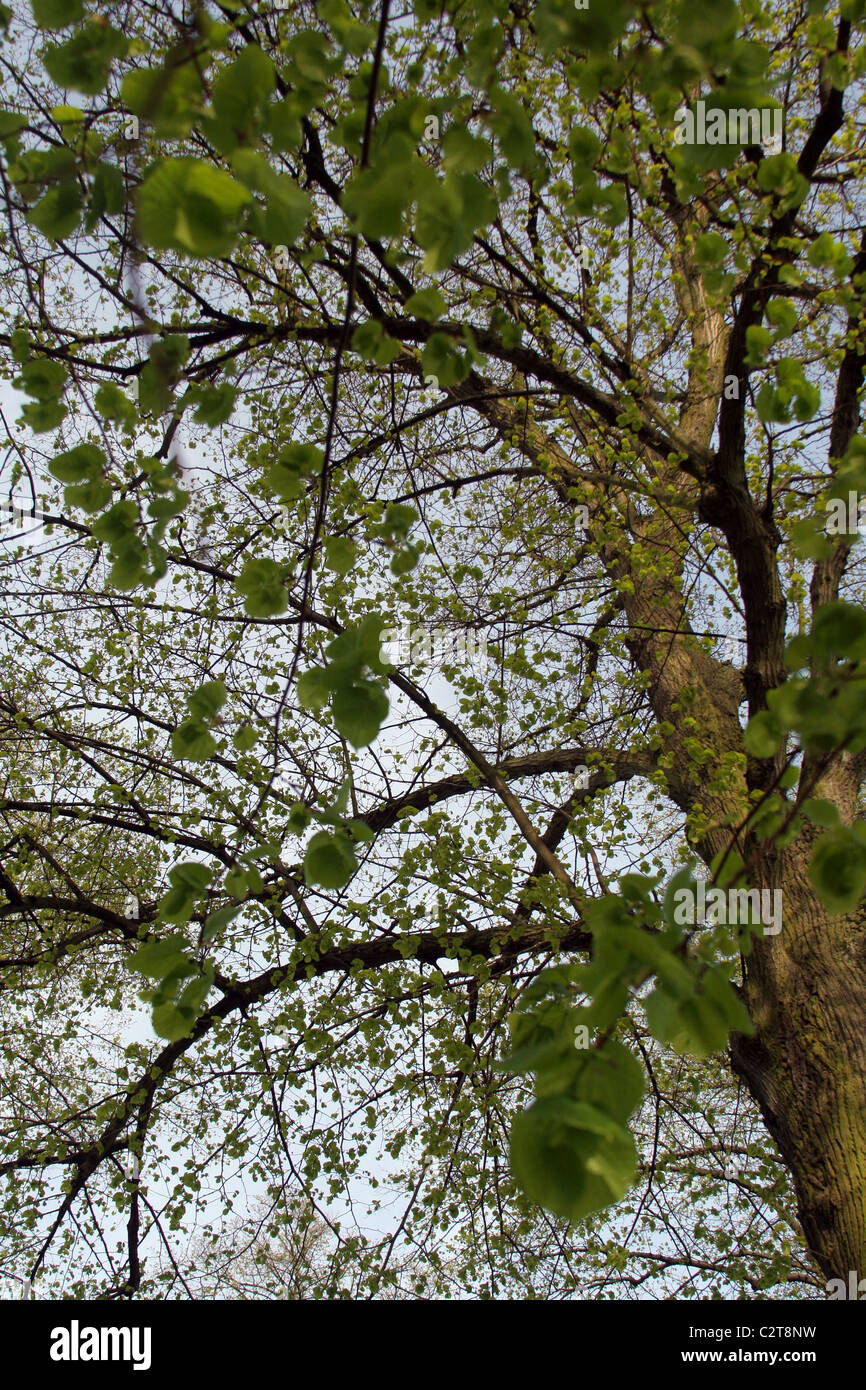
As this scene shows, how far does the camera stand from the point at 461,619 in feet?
13.8

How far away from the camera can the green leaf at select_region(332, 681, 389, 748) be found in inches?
51.9

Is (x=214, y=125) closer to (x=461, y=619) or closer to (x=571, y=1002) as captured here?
(x=571, y=1002)

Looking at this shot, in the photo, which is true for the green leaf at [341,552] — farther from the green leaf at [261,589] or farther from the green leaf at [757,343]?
the green leaf at [757,343]

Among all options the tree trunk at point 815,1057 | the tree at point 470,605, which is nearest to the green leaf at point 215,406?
the tree at point 470,605

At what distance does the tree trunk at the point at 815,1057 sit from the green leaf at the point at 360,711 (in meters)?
2.94

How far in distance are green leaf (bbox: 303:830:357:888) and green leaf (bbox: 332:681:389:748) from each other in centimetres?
19

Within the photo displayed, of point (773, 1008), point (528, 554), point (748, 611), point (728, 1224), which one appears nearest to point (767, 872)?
point (773, 1008)

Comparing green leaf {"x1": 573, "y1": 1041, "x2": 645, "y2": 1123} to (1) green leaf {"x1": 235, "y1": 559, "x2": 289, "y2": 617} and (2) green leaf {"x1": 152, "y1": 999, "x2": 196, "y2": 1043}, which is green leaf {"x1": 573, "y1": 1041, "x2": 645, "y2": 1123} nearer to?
(2) green leaf {"x1": 152, "y1": 999, "x2": 196, "y2": 1043}

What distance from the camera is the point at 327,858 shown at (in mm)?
1414

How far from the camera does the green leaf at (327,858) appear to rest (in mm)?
1392

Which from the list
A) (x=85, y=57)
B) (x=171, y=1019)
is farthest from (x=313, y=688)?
(x=85, y=57)

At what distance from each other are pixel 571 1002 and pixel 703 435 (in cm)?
583

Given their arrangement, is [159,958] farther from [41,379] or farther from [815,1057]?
[815,1057]

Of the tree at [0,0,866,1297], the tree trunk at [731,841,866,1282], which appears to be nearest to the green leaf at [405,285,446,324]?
the tree at [0,0,866,1297]
